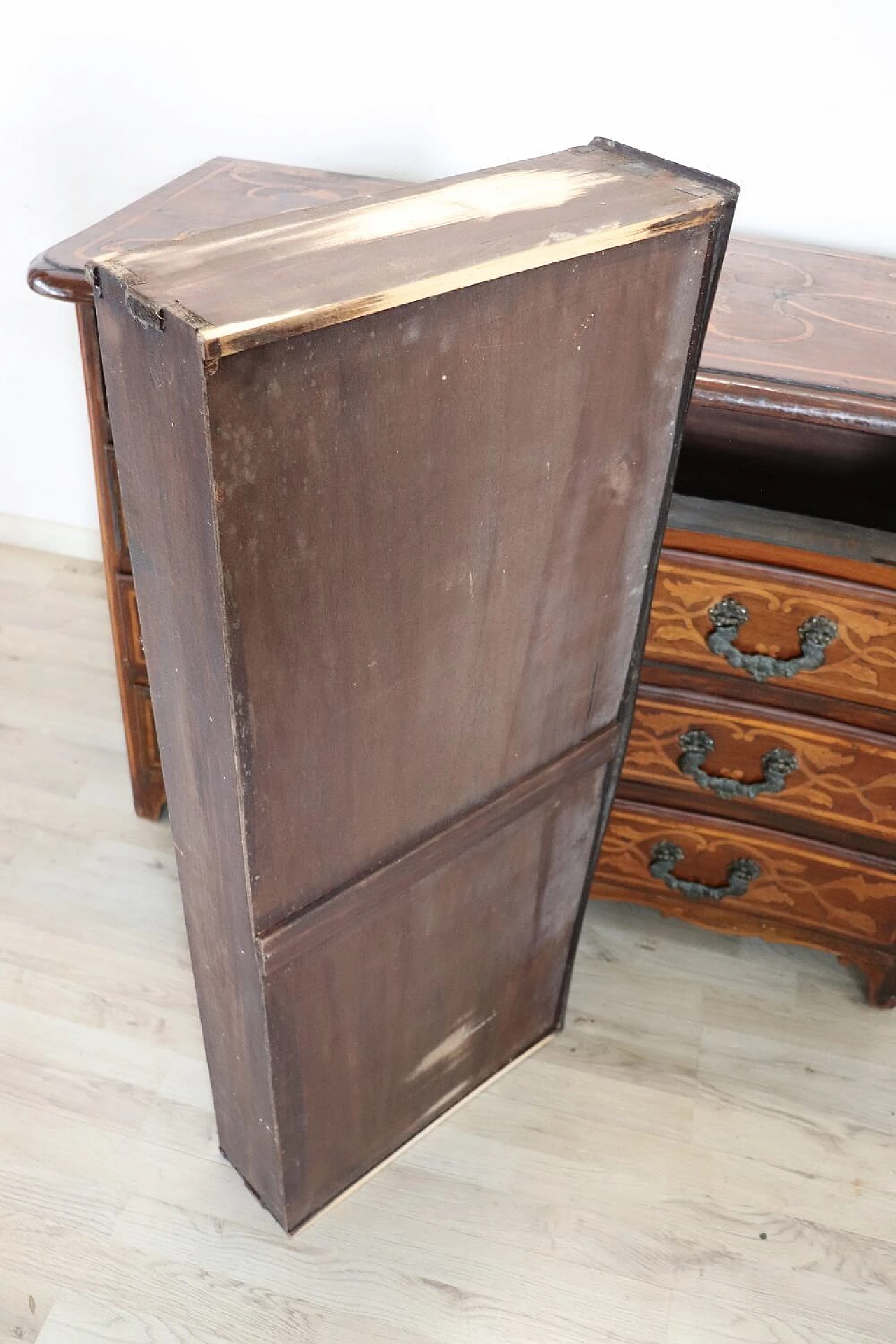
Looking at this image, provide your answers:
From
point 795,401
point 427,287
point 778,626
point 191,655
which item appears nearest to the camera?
point 427,287

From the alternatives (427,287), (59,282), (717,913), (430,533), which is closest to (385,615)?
(430,533)

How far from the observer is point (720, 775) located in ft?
4.26

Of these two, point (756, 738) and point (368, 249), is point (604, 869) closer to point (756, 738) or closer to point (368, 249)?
point (756, 738)

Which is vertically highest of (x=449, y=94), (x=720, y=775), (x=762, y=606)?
(x=449, y=94)

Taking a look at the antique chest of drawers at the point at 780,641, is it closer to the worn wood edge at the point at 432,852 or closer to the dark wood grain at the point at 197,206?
the worn wood edge at the point at 432,852

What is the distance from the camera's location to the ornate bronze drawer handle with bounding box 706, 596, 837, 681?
113 centimetres

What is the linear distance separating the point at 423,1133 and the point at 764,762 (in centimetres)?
56

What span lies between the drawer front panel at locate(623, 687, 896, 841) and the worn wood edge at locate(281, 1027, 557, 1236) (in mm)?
353

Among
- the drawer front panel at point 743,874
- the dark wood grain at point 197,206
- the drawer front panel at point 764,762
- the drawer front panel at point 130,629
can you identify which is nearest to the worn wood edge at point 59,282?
the dark wood grain at point 197,206

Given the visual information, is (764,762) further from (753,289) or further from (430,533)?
(430,533)

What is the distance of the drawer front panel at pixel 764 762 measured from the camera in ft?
4.00

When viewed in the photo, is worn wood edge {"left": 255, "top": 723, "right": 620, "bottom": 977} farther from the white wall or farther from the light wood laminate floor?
the white wall

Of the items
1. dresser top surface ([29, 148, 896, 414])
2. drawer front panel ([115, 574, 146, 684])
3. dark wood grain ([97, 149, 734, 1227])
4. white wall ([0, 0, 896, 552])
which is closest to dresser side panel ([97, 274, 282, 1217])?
dark wood grain ([97, 149, 734, 1227])

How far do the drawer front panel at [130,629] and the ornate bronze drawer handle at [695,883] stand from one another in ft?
2.17
